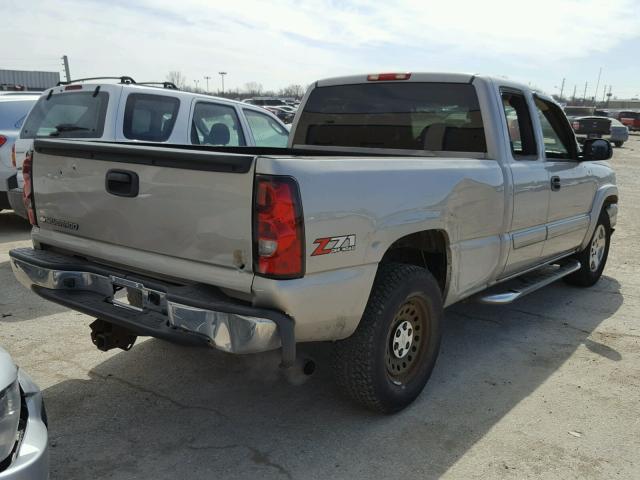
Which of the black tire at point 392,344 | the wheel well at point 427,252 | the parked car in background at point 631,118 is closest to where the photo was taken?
the black tire at point 392,344

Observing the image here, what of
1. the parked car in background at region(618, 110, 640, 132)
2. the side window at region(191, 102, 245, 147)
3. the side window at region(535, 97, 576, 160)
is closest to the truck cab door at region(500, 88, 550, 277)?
the side window at region(535, 97, 576, 160)

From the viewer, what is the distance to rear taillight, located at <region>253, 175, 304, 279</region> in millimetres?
2494

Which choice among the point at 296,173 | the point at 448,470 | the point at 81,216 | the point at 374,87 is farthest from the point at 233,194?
the point at 374,87

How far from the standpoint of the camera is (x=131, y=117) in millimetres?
6457

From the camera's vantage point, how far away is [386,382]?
320 cm

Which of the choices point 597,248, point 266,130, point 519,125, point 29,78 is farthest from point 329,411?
point 29,78

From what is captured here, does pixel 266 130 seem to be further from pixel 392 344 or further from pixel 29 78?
pixel 29 78

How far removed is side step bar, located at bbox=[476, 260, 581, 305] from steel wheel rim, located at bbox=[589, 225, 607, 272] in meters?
0.39

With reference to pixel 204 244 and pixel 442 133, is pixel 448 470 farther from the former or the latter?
pixel 442 133

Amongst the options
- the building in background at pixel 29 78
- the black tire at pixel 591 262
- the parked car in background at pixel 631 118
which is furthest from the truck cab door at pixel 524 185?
the building in background at pixel 29 78

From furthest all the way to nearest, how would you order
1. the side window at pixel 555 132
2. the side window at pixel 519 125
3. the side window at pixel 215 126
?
the side window at pixel 215 126 → the side window at pixel 555 132 → the side window at pixel 519 125

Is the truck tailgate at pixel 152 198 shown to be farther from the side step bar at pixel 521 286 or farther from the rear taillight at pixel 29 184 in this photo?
the side step bar at pixel 521 286

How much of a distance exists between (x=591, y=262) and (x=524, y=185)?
2264 millimetres

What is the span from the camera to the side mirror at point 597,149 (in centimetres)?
499
